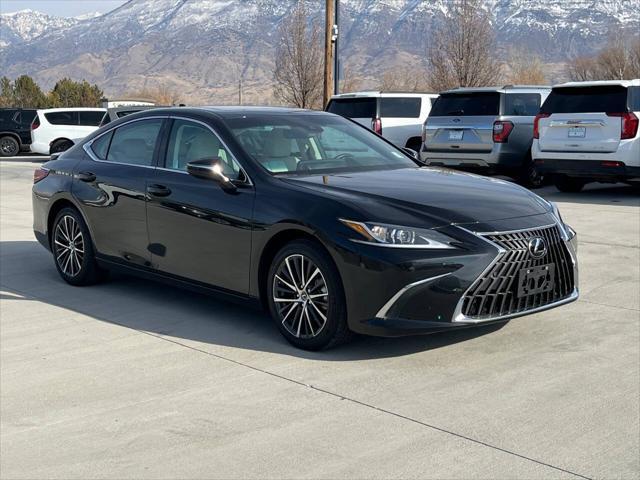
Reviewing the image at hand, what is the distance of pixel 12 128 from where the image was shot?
100 feet

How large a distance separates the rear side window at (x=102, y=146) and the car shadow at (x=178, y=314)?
3.76 ft

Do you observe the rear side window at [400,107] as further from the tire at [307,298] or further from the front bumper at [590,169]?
the tire at [307,298]

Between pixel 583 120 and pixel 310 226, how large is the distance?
9.59m

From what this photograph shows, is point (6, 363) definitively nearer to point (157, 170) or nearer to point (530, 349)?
point (157, 170)

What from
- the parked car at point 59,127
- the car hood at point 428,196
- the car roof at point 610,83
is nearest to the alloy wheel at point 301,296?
the car hood at point 428,196

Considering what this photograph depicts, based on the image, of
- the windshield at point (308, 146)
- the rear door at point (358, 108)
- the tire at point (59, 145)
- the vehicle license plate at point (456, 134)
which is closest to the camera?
the windshield at point (308, 146)

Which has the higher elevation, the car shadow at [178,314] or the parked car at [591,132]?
the parked car at [591,132]

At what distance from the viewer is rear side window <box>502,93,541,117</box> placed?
53.2ft

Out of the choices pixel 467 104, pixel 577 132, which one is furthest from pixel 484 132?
pixel 577 132

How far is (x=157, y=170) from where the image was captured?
6.79m

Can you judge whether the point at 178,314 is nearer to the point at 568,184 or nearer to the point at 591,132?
the point at 591,132

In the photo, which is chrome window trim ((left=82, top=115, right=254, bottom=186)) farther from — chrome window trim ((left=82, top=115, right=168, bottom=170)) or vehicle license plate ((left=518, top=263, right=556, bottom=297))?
vehicle license plate ((left=518, top=263, right=556, bottom=297))

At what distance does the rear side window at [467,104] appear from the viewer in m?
16.1

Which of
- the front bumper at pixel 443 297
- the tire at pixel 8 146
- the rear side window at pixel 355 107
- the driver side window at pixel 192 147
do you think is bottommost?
the tire at pixel 8 146
